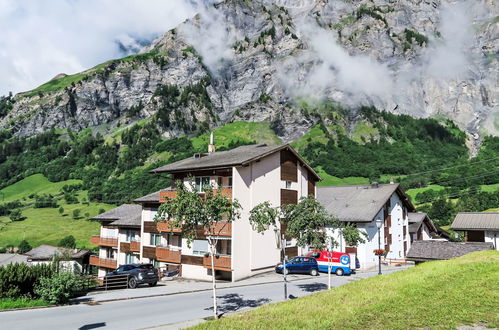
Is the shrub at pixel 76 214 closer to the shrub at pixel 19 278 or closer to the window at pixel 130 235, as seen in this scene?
the window at pixel 130 235

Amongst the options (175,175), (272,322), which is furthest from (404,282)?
(175,175)

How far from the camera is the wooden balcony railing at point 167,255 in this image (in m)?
36.4

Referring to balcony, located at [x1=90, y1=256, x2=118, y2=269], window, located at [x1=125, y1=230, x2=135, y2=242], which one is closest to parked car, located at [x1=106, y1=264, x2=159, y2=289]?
window, located at [x1=125, y1=230, x2=135, y2=242]

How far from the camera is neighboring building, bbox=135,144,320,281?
110 ft

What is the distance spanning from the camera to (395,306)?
1391 cm

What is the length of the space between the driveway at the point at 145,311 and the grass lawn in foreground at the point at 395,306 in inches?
183

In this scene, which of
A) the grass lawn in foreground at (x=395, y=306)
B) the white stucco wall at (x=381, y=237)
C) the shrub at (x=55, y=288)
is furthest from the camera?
the white stucco wall at (x=381, y=237)

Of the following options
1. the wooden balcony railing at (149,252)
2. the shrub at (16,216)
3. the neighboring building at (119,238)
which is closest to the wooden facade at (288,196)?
the wooden balcony railing at (149,252)

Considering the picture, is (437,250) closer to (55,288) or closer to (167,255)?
(167,255)

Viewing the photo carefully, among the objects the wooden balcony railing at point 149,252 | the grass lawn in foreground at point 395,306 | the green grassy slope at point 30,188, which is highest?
the green grassy slope at point 30,188

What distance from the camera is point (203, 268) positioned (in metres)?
34.7

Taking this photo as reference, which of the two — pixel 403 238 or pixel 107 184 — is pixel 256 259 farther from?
pixel 107 184

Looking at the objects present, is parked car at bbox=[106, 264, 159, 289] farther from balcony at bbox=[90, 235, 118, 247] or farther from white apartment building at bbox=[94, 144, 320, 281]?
balcony at bbox=[90, 235, 118, 247]

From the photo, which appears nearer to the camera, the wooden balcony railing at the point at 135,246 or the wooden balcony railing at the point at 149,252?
the wooden balcony railing at the point at 149,252
